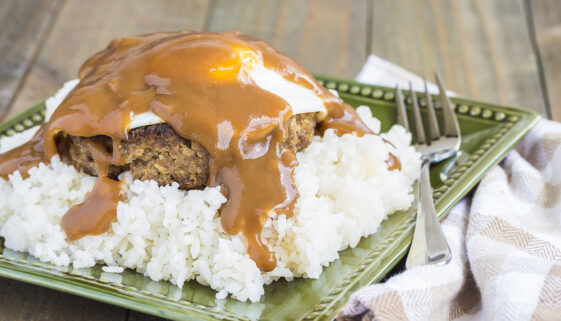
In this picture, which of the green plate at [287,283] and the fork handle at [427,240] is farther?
the fork handle at [427,240]

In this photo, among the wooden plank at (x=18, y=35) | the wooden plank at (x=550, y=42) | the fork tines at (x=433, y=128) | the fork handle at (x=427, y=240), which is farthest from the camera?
the wooden plank at (x=18, y=35)

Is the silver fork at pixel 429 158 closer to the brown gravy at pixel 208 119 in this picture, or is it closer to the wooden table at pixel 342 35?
the brown gravy at pixel 208 119

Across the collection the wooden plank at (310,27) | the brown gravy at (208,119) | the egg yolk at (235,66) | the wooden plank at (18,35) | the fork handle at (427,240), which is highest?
the egg yolk at (235,66)

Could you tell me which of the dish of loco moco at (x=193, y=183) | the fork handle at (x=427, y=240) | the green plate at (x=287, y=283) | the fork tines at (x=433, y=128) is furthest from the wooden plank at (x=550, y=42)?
the dish of loco moco at (x=193, y=183)

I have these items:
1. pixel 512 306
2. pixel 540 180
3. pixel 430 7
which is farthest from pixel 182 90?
pixel 430 7

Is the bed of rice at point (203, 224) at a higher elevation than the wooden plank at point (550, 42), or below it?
below

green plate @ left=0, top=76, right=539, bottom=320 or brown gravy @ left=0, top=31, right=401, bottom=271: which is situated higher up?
brown gravy @ left=0, top=31, right=401, bottom=271

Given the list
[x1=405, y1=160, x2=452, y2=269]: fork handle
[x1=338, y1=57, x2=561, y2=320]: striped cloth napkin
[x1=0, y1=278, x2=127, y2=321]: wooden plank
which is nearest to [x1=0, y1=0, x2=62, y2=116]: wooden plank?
[x1=0, y1=278, x2=127, y2=321]: wooden plank

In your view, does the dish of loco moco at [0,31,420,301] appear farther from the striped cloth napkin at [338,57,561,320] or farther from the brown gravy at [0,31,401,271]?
the striped cloth napkin at [338,57,561,320]

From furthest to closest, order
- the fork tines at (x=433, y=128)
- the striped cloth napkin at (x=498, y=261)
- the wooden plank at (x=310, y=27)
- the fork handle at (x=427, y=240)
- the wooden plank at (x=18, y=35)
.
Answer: the wooden plank at (x=310, y=27) < the wooden plank at (x=18, y=35) < the fork tines at (x=433, y=128) < the fork handle at (x=427, y=240) < the striped cloth napkin at (x=498, y=261)
